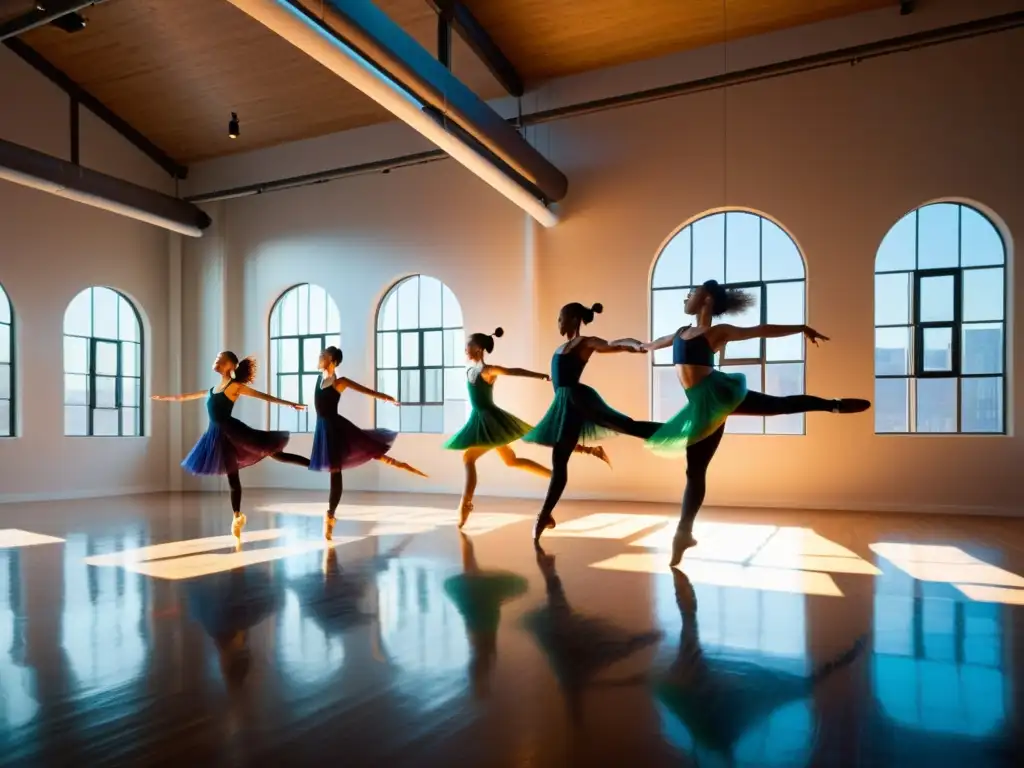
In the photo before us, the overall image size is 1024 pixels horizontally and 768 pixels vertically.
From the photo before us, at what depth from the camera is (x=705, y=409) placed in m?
3.91

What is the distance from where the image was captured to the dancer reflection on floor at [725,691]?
1.83m

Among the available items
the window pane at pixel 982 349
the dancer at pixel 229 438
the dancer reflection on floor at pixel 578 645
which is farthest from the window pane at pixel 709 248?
the dancer reflection on floor at pixel 578 645

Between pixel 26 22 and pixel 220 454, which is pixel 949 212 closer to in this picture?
pixel 220 454

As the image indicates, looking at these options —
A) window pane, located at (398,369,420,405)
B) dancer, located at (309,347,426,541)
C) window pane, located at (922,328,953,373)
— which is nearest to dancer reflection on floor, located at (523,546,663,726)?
dancer, located at (309,347,426,541)

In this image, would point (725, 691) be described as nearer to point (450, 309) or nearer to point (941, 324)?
point (941, 324)

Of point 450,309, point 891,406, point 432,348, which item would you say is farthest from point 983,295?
point 432,348

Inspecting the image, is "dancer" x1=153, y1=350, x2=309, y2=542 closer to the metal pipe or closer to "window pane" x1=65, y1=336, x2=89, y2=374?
the metal pipe

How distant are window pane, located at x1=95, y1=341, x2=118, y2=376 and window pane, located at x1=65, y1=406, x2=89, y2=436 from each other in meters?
0.51

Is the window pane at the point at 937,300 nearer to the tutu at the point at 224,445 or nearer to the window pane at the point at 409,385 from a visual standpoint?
the window pane at the point at 409,385

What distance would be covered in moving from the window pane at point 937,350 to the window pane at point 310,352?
6801 mm

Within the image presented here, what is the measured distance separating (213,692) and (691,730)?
51.2 inches

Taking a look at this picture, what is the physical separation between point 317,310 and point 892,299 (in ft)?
21.6

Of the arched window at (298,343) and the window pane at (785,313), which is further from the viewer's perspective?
the arched window at (298,343)

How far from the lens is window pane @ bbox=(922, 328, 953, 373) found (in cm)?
691
